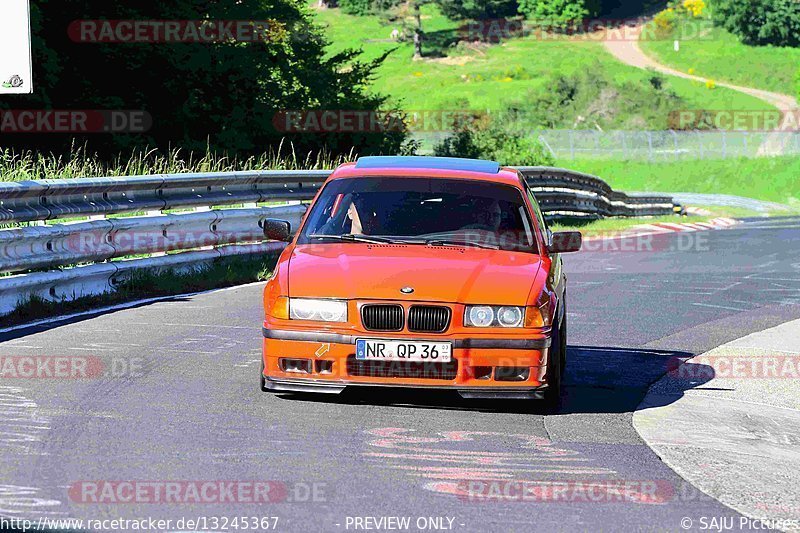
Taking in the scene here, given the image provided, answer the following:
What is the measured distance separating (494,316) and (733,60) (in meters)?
116

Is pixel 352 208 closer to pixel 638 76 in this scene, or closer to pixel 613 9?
pixel 638 76

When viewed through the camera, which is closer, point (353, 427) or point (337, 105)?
point (353, 427)

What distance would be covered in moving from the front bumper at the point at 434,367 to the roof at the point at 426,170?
183 centimetres

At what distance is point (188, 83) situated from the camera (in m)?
30.9

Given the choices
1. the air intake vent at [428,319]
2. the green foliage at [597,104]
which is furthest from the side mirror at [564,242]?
the green foliage at [597,104]

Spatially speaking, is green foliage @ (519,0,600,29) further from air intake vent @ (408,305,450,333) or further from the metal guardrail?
air intake vent @ (408,305,450,333)

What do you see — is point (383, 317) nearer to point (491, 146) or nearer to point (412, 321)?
point (412, 321)

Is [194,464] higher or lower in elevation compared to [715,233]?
higher

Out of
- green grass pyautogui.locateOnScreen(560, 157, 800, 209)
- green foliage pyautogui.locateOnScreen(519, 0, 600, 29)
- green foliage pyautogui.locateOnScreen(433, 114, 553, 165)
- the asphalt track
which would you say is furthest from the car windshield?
green foliage pyautogui.locateOnScreen(519, 0, 600, 29)

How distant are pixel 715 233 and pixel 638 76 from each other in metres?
81.8

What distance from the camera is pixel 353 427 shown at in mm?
7762

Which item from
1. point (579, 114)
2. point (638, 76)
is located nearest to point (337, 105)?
point (579, 114)

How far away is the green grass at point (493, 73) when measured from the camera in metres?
98.4

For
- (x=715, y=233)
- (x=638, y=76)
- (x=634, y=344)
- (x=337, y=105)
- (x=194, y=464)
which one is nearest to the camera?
(x=194, y=464)
